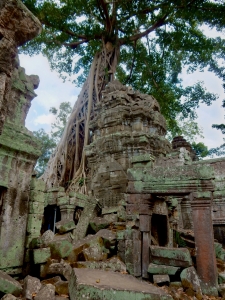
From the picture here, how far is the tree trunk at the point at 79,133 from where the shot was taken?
11336mm

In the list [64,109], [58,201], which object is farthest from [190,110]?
[58,201]

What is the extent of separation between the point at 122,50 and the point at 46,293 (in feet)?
61.8

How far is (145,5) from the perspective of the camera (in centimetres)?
1470

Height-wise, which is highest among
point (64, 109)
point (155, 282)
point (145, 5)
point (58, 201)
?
point (145, 5)

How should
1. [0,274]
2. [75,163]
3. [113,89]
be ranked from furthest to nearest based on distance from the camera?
[75,163] < [113,89] < [0,274]

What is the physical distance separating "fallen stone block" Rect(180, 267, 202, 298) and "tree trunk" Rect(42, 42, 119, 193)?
6549 millimetres

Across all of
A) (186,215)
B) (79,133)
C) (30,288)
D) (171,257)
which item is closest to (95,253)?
(171,257)

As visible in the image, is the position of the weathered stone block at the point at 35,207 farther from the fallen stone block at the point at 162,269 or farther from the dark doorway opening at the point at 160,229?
the dark doorway opening at the point at 160,229

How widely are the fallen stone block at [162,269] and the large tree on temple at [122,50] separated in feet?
20.4

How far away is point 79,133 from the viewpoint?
41.5 feet

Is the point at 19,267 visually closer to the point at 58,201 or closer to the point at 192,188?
the point at 192,188

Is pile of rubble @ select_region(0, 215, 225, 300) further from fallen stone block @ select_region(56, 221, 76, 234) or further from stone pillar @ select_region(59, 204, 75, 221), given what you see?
stone pillar @ select_region(59, 204, 75, 221)

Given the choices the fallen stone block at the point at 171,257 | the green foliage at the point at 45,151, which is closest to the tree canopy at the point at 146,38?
the green foliage at the point at 45,151

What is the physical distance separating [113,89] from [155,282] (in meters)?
7.44
